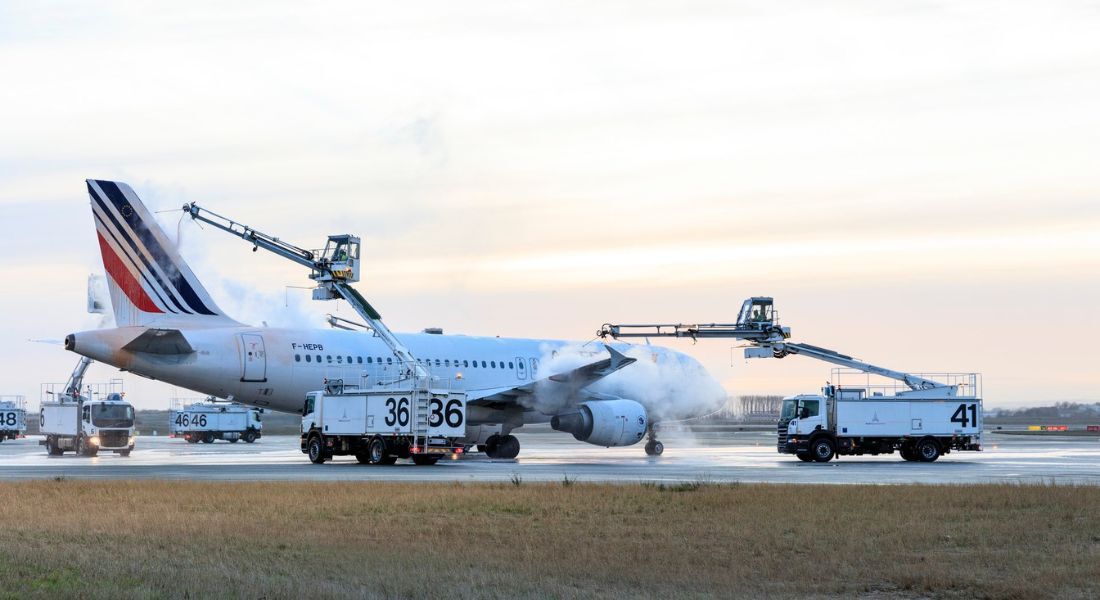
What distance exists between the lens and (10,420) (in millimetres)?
87938

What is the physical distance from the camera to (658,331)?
5069cm

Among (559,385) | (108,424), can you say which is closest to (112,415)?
(108,424)

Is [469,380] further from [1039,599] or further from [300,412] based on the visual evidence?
[1039,599]

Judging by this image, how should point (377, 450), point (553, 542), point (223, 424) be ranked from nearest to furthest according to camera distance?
point (553, 542)
point (377, 450)
point (223, 424)

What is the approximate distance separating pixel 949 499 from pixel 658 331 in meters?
27.8

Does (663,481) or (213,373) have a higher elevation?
(213,373)

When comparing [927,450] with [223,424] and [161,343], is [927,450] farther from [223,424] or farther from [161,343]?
[223,424]

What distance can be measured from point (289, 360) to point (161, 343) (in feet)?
16.4

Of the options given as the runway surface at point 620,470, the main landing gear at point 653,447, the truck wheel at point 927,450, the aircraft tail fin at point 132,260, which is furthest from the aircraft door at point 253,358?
the truck wheel at point 927,450

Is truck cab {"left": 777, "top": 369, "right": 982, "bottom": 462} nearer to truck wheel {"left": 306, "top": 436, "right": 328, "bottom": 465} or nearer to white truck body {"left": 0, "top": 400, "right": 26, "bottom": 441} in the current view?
truck wheel {"left": 306, "top": 436, "right": 328, "bottom": 465}

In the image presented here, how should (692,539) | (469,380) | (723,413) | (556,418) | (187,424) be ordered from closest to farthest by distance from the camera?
(692,539), (556,418), (469,380), (723,413), (187,424)

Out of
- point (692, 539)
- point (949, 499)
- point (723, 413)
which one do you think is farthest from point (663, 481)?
point (723, 413)

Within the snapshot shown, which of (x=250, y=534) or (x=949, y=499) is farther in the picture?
(x=949, y=499)

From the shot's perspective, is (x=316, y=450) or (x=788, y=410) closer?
(x=316, y=450)
